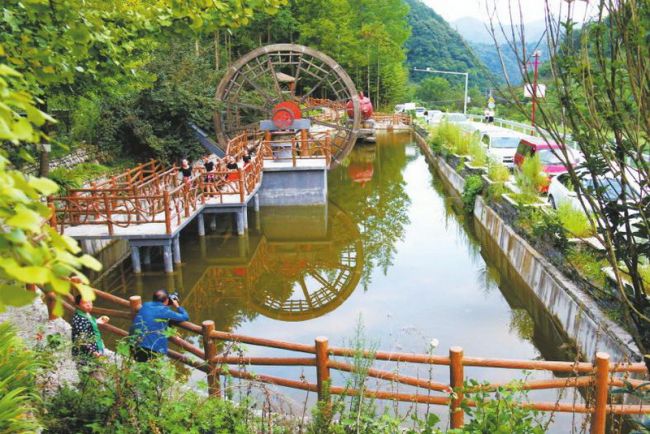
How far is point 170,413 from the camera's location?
3938mm

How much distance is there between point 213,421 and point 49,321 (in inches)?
111

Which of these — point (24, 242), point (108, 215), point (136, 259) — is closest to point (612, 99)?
point (24, 242)

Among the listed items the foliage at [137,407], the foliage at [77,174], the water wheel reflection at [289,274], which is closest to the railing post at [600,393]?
the foliage at [137,407]

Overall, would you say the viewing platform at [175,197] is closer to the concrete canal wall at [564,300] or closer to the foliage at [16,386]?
the foliage at [16,386]

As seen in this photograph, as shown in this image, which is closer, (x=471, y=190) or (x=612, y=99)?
(x=612, y=99)

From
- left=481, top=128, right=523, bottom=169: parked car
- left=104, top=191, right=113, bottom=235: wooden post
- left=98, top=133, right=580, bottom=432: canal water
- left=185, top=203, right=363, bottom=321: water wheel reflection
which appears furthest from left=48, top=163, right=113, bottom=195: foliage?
left=481, top=128, right=523, bottom=169: parked car

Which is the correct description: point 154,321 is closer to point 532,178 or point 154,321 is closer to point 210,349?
point 210,349

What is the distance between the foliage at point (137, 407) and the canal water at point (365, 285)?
2254mm

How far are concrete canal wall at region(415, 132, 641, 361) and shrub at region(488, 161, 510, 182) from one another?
802 millimetres

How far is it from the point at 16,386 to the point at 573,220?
8342mm

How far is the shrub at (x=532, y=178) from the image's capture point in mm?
11938

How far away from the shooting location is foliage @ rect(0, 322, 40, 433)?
315 cm

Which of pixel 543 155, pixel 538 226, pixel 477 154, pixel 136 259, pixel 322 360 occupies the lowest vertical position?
pixel 136 259

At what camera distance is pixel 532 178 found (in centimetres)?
1226
